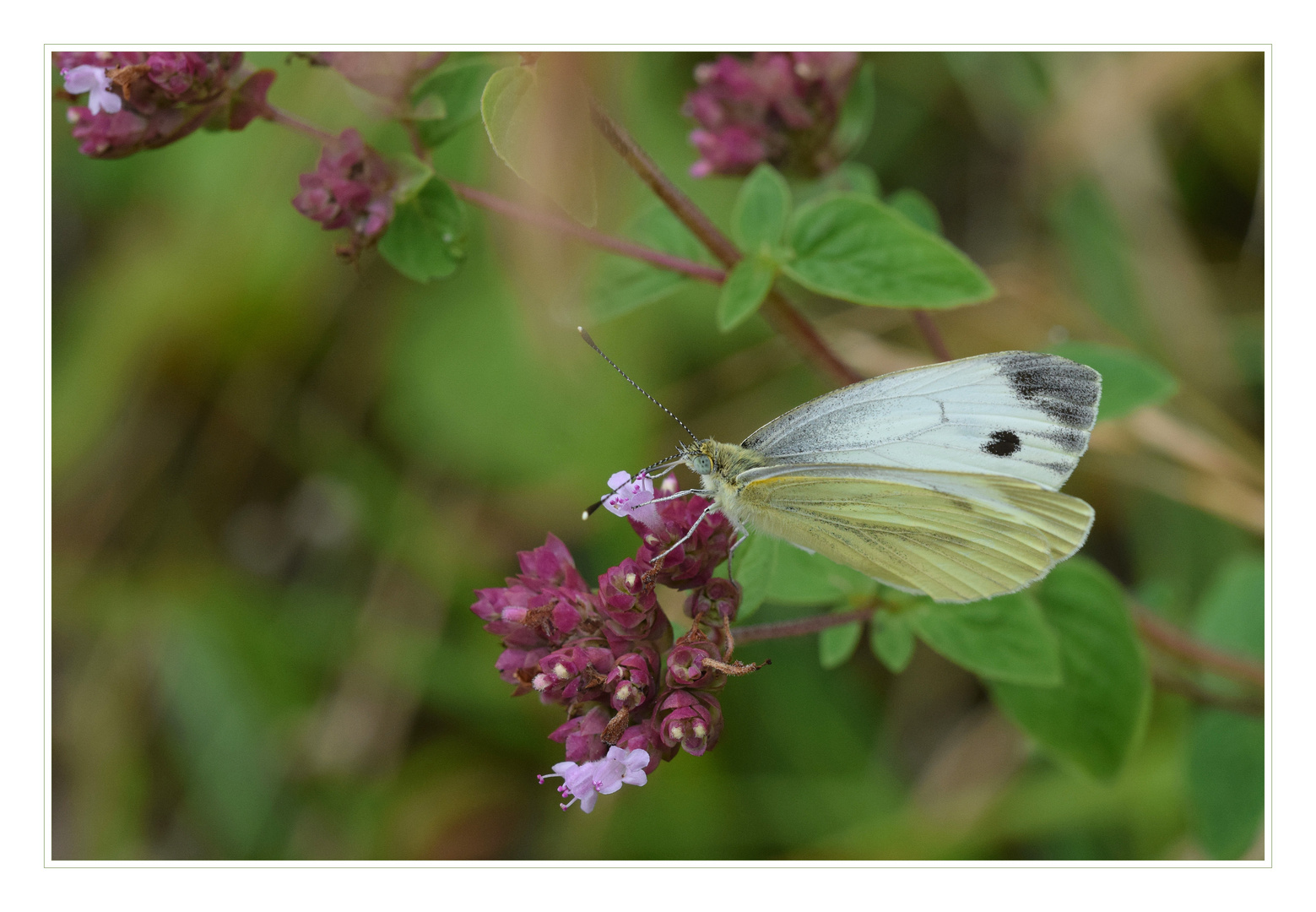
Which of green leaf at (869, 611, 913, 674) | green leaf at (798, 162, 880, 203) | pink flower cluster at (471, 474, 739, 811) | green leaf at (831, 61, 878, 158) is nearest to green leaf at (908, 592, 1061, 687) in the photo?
green leaf at (869, 611, 913, 674)

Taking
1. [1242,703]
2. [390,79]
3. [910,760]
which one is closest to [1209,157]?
[1242,703]

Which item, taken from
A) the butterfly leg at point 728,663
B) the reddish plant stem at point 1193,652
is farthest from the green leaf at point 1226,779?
the butterfly leg at point 728,663

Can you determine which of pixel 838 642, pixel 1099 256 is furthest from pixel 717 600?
pixel 1099 256

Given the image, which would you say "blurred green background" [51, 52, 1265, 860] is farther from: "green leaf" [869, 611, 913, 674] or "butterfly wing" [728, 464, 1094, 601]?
"butterfly wing" [728, 464, 1094, 601]

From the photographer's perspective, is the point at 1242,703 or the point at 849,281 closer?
the point at 849,281

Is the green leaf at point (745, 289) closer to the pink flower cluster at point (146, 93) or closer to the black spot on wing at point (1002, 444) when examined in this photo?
the black spot on wing at point (1002, 444)

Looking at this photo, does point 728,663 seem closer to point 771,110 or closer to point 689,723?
point 689,723

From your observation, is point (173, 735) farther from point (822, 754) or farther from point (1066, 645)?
point (1066, 645)
